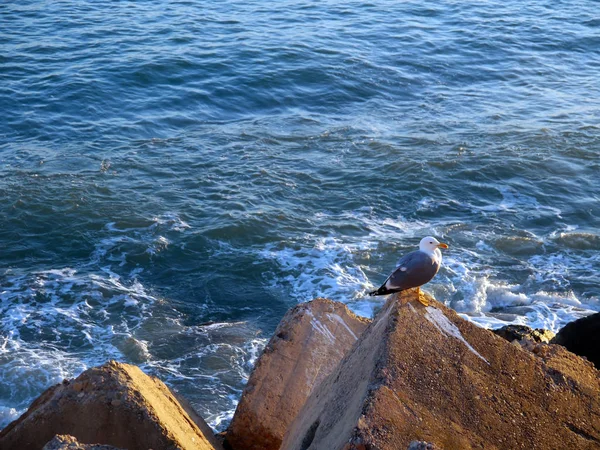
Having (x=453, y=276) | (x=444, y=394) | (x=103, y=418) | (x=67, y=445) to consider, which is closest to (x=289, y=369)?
(x=103, y=418)

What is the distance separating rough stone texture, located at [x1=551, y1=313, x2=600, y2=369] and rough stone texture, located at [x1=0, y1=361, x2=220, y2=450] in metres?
3.08

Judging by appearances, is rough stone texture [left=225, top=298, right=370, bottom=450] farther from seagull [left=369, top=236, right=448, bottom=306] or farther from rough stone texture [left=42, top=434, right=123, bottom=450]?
rough stone texture [left=42, top=434, right=123, bottom=450]

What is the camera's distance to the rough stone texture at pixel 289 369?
4.95 m

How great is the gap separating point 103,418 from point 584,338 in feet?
12.2

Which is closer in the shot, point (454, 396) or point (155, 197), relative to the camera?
point (454, 396)

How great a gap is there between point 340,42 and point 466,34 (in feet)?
12.8

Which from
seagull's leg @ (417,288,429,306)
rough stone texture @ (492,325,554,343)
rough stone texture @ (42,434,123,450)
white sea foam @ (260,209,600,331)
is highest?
seagull's leg @ (417,288,429,306)

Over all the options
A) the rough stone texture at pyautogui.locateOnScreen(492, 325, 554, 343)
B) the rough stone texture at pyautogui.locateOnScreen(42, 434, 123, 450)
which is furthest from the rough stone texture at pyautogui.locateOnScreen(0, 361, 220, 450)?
the rough stone texture at pyautogui.locateOnScreen(492, 325, 554, 343)

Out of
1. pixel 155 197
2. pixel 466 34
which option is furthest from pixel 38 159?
pixel 466 34

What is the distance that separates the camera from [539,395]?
3.98 meters

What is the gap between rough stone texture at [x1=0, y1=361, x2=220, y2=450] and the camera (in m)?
4.17

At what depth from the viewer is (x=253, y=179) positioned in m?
12.3

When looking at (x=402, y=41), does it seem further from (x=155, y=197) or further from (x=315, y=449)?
(x=315, y=449)

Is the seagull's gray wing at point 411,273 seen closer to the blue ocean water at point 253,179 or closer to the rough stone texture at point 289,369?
the rough stone texture at point 289,369
